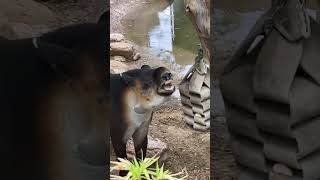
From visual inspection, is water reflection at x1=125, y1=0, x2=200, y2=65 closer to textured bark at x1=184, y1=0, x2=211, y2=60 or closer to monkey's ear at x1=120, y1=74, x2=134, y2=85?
textured bark at x1=184, y1=0, x2=211, y2=60

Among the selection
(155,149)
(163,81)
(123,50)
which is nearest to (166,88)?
(163,81)

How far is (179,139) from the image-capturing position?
1.47 m

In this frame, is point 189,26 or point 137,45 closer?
point 137,45

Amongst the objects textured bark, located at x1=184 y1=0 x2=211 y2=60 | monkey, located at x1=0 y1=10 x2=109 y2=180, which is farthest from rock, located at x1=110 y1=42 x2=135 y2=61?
monkey, located at x1=0 y1=10 x2=109 y2=180

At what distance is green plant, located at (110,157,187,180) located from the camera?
50.7 inches

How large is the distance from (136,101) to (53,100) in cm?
29

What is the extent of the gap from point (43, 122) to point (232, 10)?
0.44m

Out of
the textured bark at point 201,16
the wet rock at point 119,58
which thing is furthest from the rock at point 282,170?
the wet rock at point 119,58

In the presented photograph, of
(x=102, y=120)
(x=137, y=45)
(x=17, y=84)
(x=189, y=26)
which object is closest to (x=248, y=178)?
(x=102, y=120)

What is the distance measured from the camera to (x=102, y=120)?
111 cm

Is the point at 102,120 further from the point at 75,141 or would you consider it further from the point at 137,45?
the point at 137,45

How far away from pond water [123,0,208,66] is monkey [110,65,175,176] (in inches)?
12.2

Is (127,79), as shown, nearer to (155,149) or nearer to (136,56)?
(155,149)

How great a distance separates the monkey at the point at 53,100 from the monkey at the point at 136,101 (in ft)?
0.59
